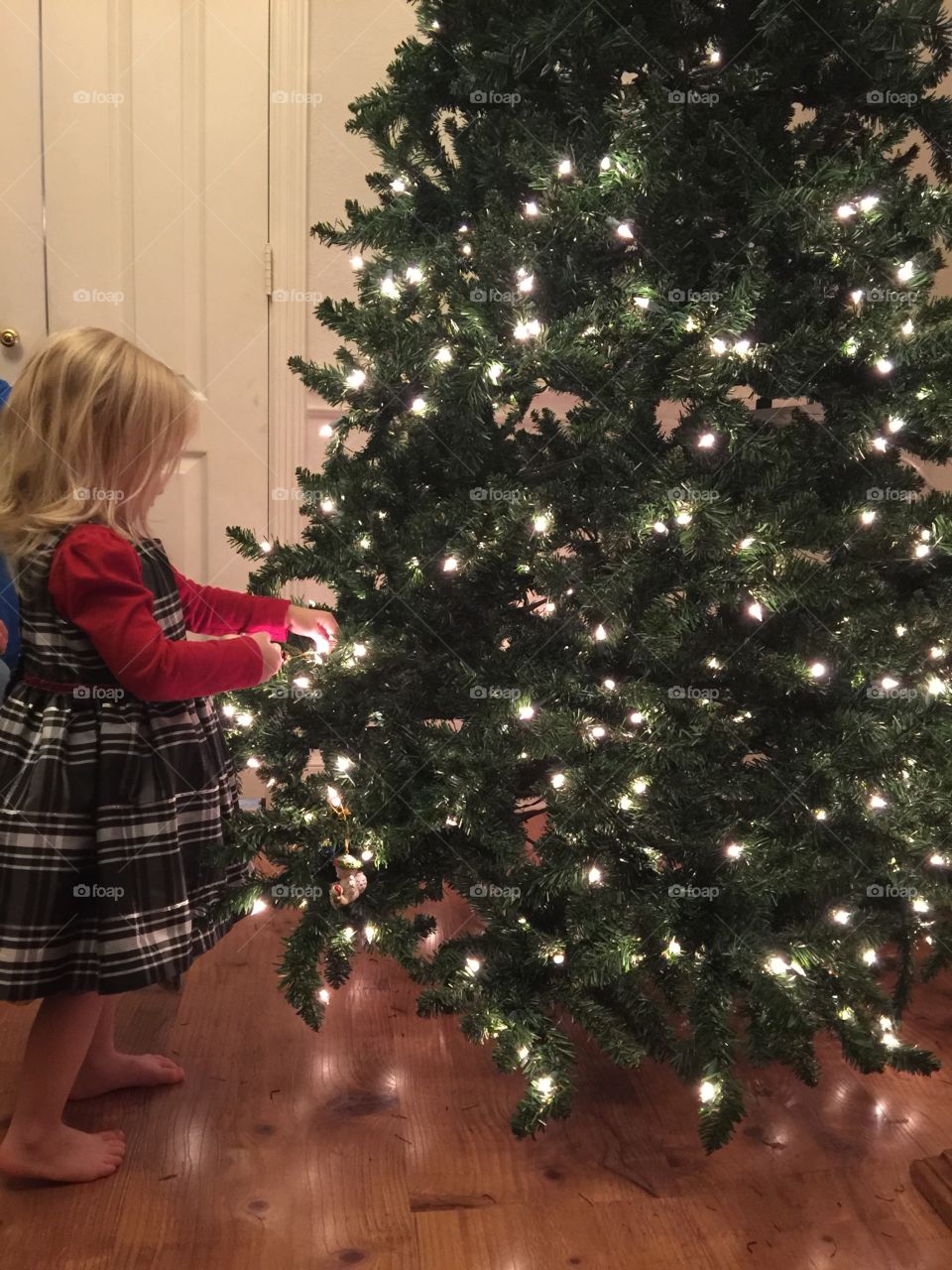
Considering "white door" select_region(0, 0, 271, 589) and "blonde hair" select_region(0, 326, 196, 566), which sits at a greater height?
"white door" select_region(0, 0, 271, 589)

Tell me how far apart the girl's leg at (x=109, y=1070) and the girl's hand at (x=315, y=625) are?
0.67m

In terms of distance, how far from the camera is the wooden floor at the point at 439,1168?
1.31m

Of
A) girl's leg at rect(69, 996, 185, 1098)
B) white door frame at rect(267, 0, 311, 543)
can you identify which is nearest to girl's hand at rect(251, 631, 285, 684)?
girl's leg at rect(69, 996, 185, 1098)

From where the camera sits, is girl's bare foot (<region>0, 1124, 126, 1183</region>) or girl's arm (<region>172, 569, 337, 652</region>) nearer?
girl's bare foot (<region>0, 1124, 126, 1183</region>)

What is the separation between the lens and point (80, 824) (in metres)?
1.36

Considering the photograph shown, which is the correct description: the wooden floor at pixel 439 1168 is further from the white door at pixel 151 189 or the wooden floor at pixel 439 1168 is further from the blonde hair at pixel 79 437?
the white door at pixel 151 189

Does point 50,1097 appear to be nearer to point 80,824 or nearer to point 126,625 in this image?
point 80,824

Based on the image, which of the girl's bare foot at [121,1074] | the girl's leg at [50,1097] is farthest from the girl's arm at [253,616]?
the girl's bare foot at [121,1074]

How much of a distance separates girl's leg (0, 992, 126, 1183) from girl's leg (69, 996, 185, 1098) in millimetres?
182

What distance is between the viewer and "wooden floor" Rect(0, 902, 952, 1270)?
131cm

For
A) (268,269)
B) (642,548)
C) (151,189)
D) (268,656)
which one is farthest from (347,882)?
(151,189)

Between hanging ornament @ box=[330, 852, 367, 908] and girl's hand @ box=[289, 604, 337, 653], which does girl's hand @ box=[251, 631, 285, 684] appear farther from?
hanging ornament @ box=[330, 852, 367, 908]

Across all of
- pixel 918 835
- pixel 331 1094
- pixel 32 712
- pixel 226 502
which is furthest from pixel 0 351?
pixel 918 835

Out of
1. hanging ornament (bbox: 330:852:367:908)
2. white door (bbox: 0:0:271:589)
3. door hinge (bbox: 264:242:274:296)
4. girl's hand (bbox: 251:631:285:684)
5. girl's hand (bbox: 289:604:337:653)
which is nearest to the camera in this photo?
girl's hand (bbox: 251:631:285:684)
